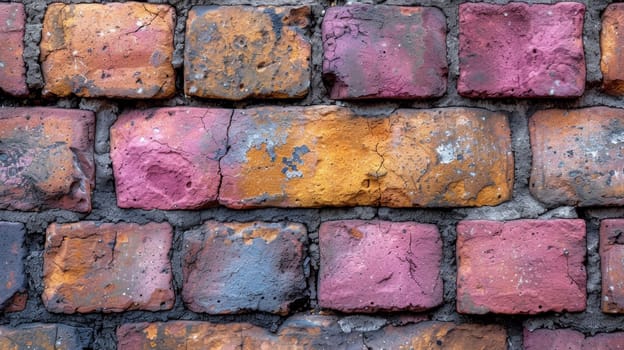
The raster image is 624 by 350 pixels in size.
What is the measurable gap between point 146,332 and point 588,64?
1.93 feet

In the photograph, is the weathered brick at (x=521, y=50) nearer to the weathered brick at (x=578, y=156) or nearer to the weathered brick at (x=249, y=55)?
the weathered brick at (x=578, y=156)

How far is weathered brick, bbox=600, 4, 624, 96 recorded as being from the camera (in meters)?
0.70

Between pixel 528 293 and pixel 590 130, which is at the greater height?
pixel 590 130

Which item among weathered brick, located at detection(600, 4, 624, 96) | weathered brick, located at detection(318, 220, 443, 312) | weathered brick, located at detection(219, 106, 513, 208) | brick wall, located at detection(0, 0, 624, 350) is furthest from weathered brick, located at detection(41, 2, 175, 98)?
weathered brick, located at detection(600, 4, 624, 96)

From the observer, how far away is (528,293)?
A: 0.69 meters

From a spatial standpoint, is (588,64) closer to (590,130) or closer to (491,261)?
(590,130)

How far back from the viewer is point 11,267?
2.30ft

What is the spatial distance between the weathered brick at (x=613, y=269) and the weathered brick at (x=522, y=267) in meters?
0.03

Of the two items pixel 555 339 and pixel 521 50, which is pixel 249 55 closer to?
pixel 521 50

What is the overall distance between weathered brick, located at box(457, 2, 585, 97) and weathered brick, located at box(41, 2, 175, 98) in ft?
1.11

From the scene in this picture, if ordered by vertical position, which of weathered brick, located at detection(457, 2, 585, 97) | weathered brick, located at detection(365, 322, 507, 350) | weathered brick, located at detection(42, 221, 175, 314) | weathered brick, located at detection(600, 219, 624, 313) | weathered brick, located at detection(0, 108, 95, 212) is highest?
weathered brick, located at detection(457, 2, 585, 97)

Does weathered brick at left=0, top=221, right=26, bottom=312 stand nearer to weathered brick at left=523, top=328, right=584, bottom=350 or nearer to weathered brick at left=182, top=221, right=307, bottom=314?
weathered brick at left=182, top=221, right=307, bottom=314

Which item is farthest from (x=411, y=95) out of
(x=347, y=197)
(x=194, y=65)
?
(x=194, y=65)

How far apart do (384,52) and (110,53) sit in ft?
1.02
